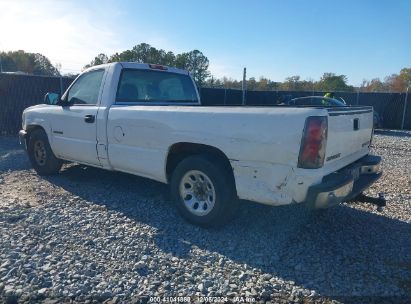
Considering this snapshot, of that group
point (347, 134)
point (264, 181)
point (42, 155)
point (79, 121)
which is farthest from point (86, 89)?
point (347, 134)

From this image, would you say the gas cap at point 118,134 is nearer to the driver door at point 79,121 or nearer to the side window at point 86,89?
the driver door at point 79,121

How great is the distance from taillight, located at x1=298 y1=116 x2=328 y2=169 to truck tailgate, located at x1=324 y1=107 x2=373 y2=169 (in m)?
0.10

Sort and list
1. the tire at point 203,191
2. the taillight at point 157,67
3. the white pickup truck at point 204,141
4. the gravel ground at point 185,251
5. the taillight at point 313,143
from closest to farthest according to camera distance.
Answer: the gravel ground at point 185,251 < the taillight at point 313,143 < the white pickup truck at point 204,141 < the tire at point 203,191 < the taillight at point 157,67

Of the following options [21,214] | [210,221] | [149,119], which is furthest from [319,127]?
[21,214]

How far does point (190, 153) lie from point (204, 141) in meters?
0.52

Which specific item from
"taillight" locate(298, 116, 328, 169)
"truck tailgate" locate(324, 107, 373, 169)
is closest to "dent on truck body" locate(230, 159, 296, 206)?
"taillight" locate(298, 116, 328, 169)

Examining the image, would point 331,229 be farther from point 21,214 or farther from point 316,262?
point 21,214

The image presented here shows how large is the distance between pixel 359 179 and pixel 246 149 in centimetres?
155

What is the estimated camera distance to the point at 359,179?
397cm

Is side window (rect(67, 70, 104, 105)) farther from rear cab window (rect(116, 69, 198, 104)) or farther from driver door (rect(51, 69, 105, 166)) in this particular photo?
rear cab window (rect(116, 69, 198, 104))

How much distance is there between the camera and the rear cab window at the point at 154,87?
4965 mm

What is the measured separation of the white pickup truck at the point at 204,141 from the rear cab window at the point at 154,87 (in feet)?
0.05

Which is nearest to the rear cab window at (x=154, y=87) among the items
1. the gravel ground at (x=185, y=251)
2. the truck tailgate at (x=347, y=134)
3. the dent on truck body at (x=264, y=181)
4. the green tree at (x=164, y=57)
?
the gravel ground at (x=185, y=251)

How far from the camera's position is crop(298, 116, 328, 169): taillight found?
3.01 meters
